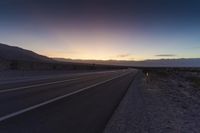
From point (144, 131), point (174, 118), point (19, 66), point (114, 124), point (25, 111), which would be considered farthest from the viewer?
point (19, 66)

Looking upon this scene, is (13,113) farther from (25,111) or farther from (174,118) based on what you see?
(174,118)

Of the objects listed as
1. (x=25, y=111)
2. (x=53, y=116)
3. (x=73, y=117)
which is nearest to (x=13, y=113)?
(x=25, y=111)

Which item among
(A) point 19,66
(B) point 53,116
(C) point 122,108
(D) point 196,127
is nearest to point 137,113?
(C) point 122,108

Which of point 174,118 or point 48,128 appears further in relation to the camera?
point 174,118

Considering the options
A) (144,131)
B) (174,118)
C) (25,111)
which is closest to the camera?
(144,131)

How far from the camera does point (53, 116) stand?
27.6 feet

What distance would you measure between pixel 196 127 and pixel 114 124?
94.6 inches

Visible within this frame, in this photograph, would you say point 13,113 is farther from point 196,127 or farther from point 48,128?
point 196,127

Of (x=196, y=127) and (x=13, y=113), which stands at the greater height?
(x=13, y=113)

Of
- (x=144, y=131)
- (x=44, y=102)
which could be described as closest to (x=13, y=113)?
(x=44, y=102)

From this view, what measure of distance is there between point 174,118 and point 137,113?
1301 millimetres

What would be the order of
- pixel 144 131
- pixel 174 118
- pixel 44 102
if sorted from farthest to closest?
pixel 44 102
pixel 174 118
pixel 144 131

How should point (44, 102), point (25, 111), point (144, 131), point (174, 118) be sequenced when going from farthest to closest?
point (44, 102) → point (174, 118) → point (25, 111) → point (144, 131)

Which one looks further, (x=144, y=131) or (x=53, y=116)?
(x=53, y=116)
